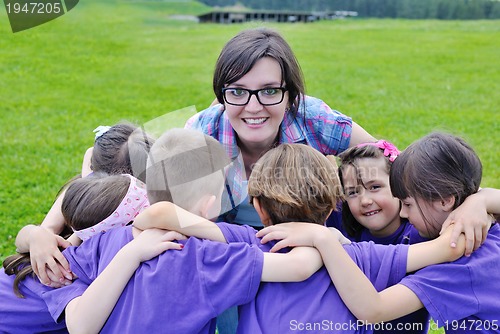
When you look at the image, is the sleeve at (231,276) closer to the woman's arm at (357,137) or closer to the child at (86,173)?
the child at (86,173)

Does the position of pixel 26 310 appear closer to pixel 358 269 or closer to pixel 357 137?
pixel 358 269

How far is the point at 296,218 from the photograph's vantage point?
233 centimetres

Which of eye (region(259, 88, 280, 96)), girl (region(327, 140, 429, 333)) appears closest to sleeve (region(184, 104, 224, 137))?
eye (region(259, 88, 280, 96))

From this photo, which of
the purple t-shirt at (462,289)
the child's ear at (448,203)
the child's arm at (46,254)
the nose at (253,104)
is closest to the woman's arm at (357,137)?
the nose at (253,104)

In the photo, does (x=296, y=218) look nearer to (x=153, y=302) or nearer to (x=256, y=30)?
(x=153, y=302)

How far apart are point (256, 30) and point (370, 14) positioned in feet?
75.1

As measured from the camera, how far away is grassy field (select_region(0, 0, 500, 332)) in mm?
7180

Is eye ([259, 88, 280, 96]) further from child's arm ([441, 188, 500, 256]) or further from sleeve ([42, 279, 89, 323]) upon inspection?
sleeve ([42, 279, 89, 323])

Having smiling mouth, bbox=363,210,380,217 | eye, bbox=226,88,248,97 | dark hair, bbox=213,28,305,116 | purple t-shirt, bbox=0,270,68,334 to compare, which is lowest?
purple t-shirt, bbox=0,270,68,334

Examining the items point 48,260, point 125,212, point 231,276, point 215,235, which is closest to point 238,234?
point 215,235

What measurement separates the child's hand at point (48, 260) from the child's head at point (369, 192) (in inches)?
51.4

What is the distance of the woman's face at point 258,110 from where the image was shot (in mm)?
3025

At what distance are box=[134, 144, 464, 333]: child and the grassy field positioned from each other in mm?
863

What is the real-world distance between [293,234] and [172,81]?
11.3 metres
